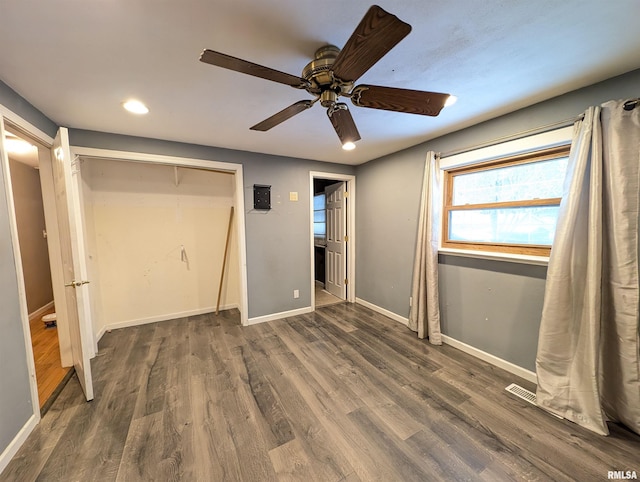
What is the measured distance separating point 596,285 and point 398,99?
1732 mm

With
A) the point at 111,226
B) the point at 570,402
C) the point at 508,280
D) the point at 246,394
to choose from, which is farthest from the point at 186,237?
the point at 570,402

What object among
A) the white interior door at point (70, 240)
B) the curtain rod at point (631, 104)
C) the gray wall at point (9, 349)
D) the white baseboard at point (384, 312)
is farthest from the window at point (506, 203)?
the gray wall at point (9, 349)

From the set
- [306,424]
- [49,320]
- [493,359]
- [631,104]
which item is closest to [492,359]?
[493,359]

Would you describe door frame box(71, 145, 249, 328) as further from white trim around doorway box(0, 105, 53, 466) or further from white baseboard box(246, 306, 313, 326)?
white trim around doorway box(0, 105, 53, 466)

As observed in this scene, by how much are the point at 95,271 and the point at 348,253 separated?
11.0ft

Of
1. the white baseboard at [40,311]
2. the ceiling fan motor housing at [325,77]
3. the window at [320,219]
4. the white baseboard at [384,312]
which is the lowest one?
the white baseboard at [384,312]

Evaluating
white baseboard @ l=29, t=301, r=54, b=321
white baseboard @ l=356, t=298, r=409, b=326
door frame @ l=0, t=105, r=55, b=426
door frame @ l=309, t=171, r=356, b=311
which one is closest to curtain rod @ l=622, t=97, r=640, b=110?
white baseboard @ l=356, t=298, r=409, b=326

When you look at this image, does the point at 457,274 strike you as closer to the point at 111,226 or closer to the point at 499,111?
the point at 499,111

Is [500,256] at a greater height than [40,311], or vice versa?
[500,256]

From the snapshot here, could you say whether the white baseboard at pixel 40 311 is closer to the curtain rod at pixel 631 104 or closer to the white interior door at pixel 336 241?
the white interior door at pixel 336 241

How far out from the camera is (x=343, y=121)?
58.6 inches

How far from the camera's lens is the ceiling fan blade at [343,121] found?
1.38 metres

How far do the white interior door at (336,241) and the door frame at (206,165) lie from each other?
1.67 meters

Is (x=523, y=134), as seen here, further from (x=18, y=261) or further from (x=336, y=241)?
(x=18, y=261)
